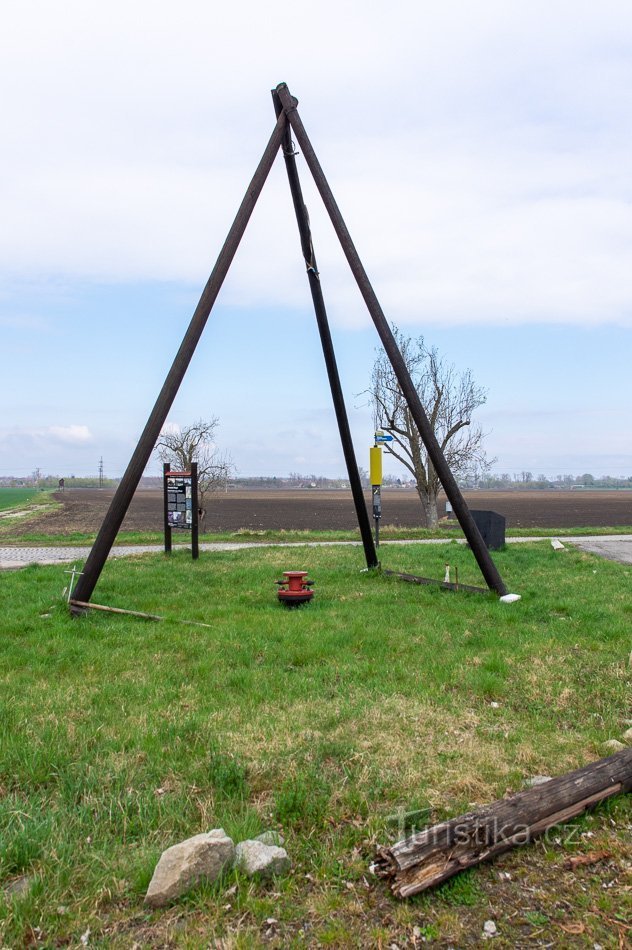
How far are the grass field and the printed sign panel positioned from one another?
5.91m

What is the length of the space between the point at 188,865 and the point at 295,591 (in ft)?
19.0

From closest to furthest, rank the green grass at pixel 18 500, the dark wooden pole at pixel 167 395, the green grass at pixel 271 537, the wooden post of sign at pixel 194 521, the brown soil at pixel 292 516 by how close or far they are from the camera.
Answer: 1. the dark wooden pole at pixel 167 395
2. the wooden post of sign at pixel 194 521
3. the green grass at pixel 271 537
4. the brown soil at pixel 292 516
5. the green grass at pixel 18 500

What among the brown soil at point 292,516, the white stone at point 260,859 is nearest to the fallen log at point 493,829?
the white stone at point 260,859

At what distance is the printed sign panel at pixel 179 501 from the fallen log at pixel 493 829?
1143 cm

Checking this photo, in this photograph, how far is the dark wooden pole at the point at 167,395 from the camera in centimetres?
803

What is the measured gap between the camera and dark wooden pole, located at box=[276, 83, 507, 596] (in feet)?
29.1

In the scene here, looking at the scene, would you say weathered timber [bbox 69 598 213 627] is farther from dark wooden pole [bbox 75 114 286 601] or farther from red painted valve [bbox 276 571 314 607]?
red painted valve [bbox 276 571 314 607]

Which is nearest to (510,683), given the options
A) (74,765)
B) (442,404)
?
(74,765)

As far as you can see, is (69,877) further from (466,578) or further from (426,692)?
(466,578)

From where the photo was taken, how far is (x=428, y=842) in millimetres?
2973

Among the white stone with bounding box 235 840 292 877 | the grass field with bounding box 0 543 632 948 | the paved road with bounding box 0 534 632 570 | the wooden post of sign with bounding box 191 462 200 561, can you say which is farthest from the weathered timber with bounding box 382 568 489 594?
the white stone with bounding box 235 840 292 877

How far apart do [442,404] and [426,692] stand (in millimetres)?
22369

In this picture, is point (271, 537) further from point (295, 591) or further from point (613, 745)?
point (613, 745)

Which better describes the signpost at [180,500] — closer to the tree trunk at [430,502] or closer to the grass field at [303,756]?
the grass field at [303,756]
